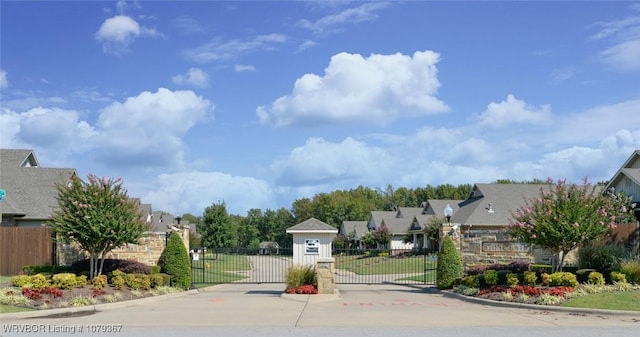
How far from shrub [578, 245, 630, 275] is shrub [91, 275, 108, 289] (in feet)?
51.9

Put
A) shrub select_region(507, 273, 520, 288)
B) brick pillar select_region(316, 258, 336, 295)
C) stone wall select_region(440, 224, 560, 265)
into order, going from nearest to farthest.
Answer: shrub select_region(507, 273, 520, 288) < brick pillar select_region(316, 258, 336, 295) < stone wall select_region(440, 224, 560, 265)

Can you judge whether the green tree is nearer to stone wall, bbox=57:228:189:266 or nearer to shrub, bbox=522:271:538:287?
stone wall, bbox=57:228:189:266

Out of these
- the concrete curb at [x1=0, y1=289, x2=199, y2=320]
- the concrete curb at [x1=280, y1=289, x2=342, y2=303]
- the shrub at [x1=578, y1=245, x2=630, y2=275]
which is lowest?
the concrete curb at [x1=280, y1=289, x2=342, y2=303]

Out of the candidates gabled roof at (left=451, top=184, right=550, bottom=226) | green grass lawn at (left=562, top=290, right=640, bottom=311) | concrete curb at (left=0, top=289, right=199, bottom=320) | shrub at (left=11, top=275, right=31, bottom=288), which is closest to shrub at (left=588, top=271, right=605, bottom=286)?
green grass lawn at (left=562, top=290, right=640, bottom=311)

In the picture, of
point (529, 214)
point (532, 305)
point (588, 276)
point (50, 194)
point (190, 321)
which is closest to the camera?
point (190, 321)

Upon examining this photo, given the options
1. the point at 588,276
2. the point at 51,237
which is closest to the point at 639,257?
the point at 588,276

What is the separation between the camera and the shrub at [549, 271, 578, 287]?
1911 centimetres

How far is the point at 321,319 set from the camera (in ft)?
49.8

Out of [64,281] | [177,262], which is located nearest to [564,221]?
[177,262]

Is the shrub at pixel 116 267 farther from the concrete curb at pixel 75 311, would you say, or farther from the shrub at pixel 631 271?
the shrub at pixel 631 271

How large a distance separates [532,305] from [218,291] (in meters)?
12.3

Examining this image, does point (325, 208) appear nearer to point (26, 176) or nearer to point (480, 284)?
point (26, 176)

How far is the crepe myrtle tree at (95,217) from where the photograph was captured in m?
20.7

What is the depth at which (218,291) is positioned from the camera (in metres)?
25.0
